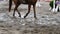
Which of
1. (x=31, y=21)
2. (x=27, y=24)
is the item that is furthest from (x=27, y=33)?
(x=31, y=21)

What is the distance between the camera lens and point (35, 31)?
4105 millimetres

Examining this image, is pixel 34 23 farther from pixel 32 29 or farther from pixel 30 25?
pixel 32 29

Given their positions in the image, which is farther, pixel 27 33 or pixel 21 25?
pixel 21 25

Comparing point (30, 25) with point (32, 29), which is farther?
point (30, 25)

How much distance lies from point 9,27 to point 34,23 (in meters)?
0.77

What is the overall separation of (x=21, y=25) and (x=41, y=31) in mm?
723

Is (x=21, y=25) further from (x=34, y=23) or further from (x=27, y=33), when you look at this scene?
(x=27, y=33)

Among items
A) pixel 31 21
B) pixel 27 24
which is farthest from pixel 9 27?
pixel 31 21

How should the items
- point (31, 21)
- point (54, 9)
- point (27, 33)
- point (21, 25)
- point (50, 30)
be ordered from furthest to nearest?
point (54, 9) → point (31, 21) → point (21, 25) → point (50, 30) → point (27, 33)

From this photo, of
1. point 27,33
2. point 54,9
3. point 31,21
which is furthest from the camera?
point 54,9

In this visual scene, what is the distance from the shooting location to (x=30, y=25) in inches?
186

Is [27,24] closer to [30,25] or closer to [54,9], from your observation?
[30,25]

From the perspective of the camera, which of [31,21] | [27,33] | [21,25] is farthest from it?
[31,21]

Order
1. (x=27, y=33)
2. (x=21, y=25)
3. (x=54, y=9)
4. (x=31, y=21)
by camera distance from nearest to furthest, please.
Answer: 1. (x=27, y=33)
2. (x=21, y=25)
3. (x=31, y=21)
4. (x=54, y=9)
